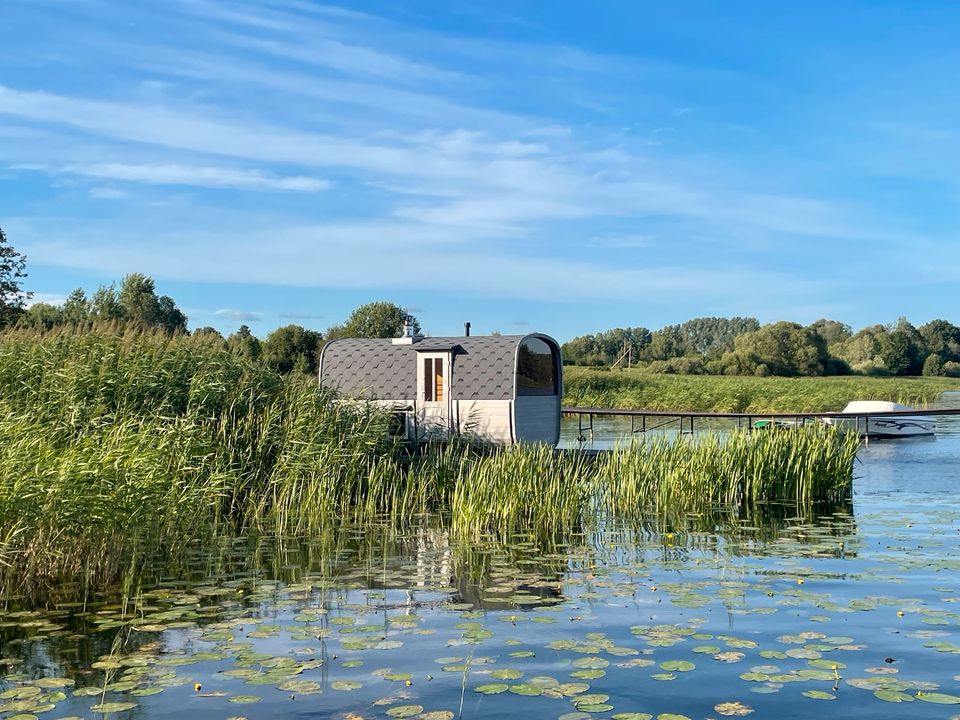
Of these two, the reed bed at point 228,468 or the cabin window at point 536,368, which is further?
the cabin window at point 536,368

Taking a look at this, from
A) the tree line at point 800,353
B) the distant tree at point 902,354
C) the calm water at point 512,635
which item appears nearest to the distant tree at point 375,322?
A: the tree line at point 800,353

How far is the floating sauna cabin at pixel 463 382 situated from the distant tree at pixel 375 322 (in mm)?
36567

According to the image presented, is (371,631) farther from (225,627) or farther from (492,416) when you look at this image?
(492,416)

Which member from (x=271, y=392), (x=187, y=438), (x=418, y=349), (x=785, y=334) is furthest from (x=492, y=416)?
(x=785, y=334)

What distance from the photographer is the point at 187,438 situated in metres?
13.9

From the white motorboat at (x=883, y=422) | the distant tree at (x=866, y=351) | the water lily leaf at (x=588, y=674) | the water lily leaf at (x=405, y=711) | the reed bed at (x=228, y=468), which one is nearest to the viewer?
the water lily leaf at (x=405, y=711)

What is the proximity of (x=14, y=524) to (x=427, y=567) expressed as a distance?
4.44 m

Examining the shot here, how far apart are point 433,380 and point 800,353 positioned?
70569mm

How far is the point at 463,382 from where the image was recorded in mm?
23953

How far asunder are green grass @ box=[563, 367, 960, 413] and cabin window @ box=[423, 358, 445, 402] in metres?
29.6

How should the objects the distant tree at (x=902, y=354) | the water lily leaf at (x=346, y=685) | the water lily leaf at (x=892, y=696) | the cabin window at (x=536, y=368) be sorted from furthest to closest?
1. the distant tree at (x=902, y=354)
2. the cabin window at (x=536, y=368)
3. the water lily leaf at (x=346, y=685)
4. the water lily leaf at (x=892, y=696)

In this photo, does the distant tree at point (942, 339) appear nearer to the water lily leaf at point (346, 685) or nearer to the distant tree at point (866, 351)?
the distant tree at point (866, 351)

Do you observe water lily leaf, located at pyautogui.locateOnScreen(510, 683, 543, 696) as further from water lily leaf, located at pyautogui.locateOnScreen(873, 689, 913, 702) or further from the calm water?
water lily leaf, located at pyautogui.locateOnScreen(873, 689, 913, 702)

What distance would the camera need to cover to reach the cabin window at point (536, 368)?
24.2 m
